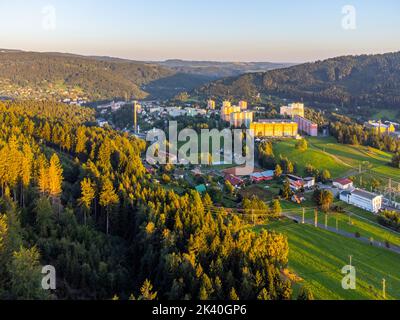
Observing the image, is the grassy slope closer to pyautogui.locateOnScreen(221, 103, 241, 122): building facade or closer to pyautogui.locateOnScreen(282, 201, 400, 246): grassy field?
pyautogui.locateOnScreen(282, 201, 400, 246): grassy field

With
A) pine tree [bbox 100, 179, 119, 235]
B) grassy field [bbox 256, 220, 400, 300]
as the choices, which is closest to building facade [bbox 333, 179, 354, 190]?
grassy field [bbox 256, 220, 400, 300]

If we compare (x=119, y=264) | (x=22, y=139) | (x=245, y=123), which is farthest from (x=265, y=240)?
(x=245, y=123)

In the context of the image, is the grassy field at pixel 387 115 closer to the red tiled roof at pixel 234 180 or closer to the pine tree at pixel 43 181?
the red tiled roof at pixel 234 180

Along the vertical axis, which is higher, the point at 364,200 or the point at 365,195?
the point at 365,195

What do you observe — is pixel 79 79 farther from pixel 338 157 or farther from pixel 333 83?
pixel 338 157

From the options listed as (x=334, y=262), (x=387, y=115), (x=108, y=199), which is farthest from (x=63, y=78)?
(x=334, y=262)

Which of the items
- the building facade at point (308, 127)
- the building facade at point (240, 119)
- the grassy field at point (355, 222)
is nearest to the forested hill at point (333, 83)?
the building facade at point (308, 127)

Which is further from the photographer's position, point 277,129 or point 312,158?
point 277,129

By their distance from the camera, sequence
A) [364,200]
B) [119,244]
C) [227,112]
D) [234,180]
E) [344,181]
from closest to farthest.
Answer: [119,244] < [364,200] < [344,181] < [234,180] < [227,112]
